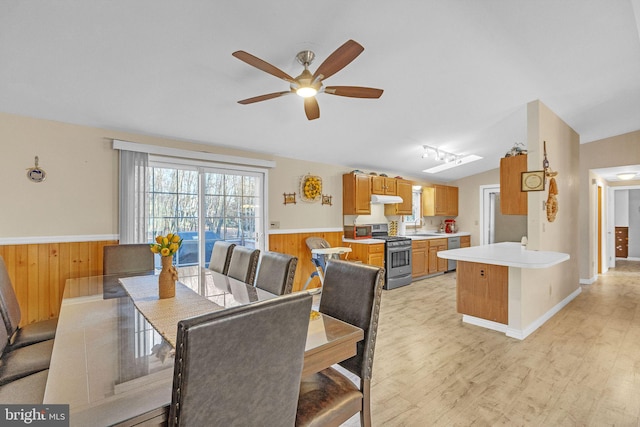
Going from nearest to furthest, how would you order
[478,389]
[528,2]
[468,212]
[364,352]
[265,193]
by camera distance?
[364,352], [528,2], [478,389], [265,193], [468,212]

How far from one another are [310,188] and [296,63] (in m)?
2.56

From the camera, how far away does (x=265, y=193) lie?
4.41 m

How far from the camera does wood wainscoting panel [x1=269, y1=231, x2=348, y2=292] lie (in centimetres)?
455

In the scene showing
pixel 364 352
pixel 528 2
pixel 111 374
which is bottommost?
pixel 364 352

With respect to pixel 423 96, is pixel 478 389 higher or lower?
lower

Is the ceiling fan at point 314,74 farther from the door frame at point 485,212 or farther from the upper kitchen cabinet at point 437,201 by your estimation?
the door frame at point 485,212

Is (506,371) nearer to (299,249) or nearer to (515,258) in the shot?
(515,258)

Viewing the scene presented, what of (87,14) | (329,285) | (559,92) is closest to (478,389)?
(329,285)

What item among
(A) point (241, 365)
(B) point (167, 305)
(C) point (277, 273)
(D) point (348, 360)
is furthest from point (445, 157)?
(A) point (241, 365)

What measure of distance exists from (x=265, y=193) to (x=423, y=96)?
8.05ft

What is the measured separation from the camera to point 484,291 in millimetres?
3471

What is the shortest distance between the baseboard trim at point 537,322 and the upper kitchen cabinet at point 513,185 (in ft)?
4.21

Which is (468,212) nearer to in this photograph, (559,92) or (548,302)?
(548,302)

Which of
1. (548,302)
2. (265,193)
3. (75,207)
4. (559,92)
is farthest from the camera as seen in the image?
(265,193)
